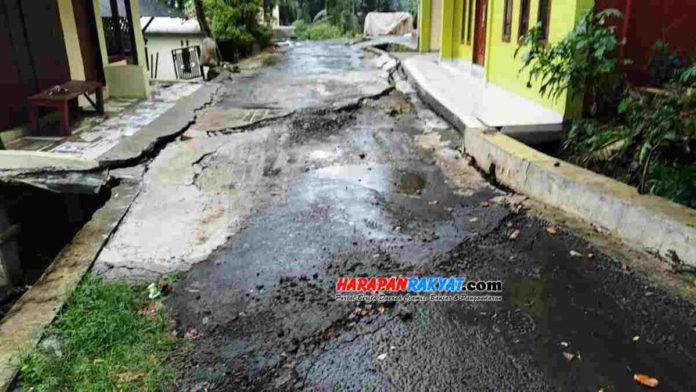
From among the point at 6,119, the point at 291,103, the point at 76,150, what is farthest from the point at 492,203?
the point at 6,119

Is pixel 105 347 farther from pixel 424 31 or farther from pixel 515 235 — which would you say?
pixel 424 31

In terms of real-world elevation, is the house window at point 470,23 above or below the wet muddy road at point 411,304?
above

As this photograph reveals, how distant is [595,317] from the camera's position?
2.85m

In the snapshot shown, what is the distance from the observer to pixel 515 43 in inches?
301

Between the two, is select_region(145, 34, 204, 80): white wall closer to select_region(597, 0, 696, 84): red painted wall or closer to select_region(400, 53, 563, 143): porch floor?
select_region(400, 53, 563, 143): porch floor

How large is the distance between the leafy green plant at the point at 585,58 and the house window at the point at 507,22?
2.21 meters

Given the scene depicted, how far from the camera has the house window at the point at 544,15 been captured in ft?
21.6

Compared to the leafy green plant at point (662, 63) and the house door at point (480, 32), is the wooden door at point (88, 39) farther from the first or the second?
the leafy green plant at point (662, 63)

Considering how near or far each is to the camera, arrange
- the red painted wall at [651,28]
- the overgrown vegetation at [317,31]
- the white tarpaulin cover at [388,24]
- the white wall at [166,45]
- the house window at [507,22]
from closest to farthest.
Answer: the red painted wall at [651,28]
the house window at [507,22]
the white wall at [166,45]
the white tarpaulin cover at [388,24]
the overgrown vegetation at [317,31]

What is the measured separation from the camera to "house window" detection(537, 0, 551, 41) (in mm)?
6598

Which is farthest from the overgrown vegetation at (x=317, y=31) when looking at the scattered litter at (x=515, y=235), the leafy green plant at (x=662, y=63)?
the scattered litter at (x=515, y=235)

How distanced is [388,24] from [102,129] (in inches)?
803

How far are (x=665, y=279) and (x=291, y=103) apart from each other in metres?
7.18

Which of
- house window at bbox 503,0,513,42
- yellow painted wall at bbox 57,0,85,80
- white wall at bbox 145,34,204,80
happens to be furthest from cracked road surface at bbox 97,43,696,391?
white wall at bbox 145,34,204,80
